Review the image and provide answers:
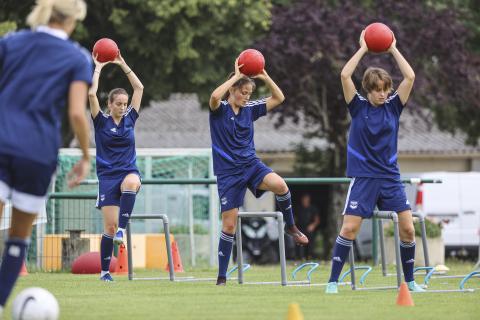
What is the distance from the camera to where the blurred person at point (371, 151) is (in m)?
11.4

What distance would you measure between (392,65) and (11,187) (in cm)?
2286

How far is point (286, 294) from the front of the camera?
11.4 meters

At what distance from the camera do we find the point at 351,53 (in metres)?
29.9

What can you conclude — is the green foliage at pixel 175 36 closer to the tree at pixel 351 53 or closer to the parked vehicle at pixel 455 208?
the tree at pixel 351 53

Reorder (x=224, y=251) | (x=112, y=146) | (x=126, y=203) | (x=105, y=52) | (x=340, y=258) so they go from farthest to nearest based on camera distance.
A: (x=112, y=146) < (x=126, y=203) < (x=105, y=52) < (x=224, y=251) < (x=340, y=258)

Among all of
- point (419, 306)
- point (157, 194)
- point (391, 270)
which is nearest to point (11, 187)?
point (419, 306)

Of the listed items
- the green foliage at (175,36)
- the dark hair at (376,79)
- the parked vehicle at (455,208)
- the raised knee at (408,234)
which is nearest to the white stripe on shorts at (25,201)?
the dark hair at (376,79)

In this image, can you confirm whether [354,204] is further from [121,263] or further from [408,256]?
[121,263]

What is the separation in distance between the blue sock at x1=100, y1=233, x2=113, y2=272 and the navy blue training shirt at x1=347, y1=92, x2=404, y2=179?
3.54 meters

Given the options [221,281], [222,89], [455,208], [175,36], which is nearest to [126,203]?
[221,281]

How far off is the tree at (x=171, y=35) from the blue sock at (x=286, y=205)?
12.6m

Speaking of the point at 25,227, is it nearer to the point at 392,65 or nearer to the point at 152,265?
the point at 152,265

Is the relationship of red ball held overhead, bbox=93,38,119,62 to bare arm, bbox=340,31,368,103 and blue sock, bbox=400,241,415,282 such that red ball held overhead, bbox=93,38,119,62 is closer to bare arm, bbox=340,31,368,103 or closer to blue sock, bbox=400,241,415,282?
bare arm, bbox=340,31,368,103

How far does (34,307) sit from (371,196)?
14.7 feet
